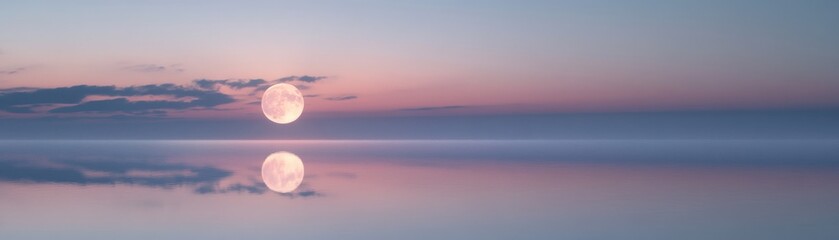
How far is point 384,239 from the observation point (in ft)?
55.9

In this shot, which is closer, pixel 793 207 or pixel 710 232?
pixel 710 232

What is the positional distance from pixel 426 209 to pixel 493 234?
5.51m

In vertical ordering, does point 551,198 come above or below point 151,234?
above

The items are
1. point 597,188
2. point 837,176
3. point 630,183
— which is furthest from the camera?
point 837,176

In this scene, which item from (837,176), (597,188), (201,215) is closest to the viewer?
(201,215)

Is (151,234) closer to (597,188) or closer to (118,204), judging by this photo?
(118,204)

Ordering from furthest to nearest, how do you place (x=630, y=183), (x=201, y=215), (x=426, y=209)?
(x=630, y=183), (x=426, y=209), (x=201, y=215)

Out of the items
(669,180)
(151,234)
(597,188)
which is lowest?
(151,234)

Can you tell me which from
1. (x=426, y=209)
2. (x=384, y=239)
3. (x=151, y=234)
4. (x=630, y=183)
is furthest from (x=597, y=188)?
(x=151, y=234)

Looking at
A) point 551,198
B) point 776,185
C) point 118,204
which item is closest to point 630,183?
point 776,185

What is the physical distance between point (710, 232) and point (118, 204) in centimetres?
1913

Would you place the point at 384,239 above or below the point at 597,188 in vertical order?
below

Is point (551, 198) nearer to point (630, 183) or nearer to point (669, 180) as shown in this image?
point (630, 183)

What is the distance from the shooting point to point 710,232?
58.0 ft
